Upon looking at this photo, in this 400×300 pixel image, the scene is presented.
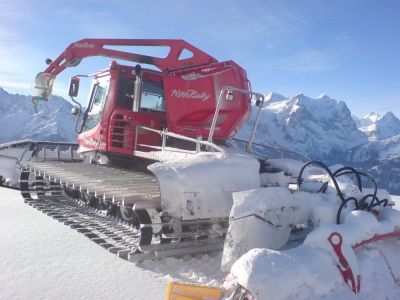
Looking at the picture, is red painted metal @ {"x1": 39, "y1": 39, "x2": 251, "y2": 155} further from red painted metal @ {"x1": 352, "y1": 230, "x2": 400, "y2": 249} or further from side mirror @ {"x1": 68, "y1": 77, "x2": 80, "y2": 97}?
red painted metal @ {"x1": 352, "y1": 230, "x2": 400, "y2": 249}

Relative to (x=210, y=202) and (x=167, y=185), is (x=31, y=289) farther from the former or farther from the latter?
(x=210, y=202)

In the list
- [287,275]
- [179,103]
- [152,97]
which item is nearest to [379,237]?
[287,275]

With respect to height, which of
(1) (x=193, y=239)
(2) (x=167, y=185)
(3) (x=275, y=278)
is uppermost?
(2) (x=167, y=185)

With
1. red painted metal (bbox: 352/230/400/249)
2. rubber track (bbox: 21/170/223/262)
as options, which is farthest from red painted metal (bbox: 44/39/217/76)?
red painted metal (bbox: 352/230/400/249)

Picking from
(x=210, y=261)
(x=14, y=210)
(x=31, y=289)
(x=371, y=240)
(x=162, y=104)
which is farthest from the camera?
(x=162, y=104)

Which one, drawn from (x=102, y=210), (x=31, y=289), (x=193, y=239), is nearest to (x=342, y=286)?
(x=193, y=239)

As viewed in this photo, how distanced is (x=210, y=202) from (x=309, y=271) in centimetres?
164

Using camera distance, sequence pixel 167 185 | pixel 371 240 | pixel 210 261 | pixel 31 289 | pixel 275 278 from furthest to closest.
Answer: pixel 210 261, pixel 167 185, pixel 371 240, pixel 31 289, pixel 275 278

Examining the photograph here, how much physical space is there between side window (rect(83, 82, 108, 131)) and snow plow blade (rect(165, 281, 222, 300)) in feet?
18.9

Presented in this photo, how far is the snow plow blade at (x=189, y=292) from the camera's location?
3348 millimetres

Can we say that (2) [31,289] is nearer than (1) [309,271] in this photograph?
No

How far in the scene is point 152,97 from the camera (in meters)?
8.42

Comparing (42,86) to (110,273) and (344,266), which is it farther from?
(344,266)

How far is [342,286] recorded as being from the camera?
3.40 m
